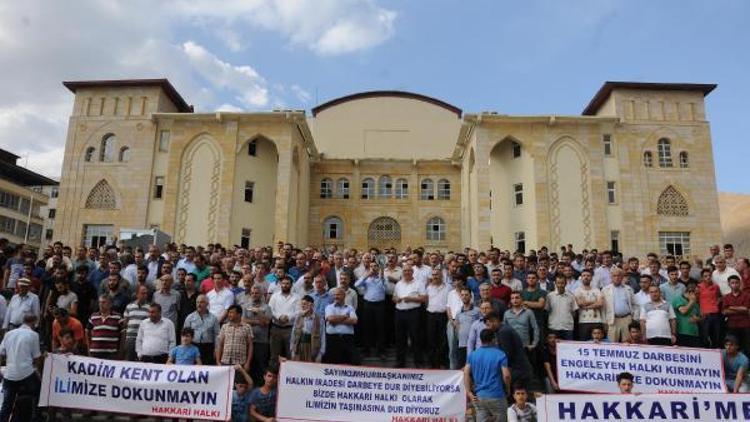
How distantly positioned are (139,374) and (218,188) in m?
23.9

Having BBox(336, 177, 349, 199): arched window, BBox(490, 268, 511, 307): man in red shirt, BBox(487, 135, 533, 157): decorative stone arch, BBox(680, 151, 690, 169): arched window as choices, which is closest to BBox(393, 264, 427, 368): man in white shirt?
BBox(490, 268, 511, 307): man in red shirt

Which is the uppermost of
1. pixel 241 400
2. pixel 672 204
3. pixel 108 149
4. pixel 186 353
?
pixel 108 149

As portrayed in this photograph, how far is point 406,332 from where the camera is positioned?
34.4ft

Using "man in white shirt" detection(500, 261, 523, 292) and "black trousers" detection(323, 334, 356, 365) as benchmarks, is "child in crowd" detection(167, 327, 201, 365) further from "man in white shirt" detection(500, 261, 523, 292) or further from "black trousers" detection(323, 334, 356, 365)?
"man in white shirt" detection(500, 261, 523, 292)

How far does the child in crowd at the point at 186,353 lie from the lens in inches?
328

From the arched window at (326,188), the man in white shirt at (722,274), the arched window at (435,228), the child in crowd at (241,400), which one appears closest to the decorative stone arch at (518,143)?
the arched window at (435,228)

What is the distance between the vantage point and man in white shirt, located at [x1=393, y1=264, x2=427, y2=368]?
10.3 m

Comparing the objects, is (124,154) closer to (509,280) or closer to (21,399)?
(21,399)

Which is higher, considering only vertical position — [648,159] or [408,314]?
[648,159]

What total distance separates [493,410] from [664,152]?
1142 inches

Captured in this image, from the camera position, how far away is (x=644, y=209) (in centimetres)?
3048

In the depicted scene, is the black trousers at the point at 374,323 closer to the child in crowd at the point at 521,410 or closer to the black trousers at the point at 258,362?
the black trousers at the point at 258,362

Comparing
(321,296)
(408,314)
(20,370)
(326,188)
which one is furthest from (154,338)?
(326,188)

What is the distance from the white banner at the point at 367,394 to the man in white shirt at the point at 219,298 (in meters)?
2.25
